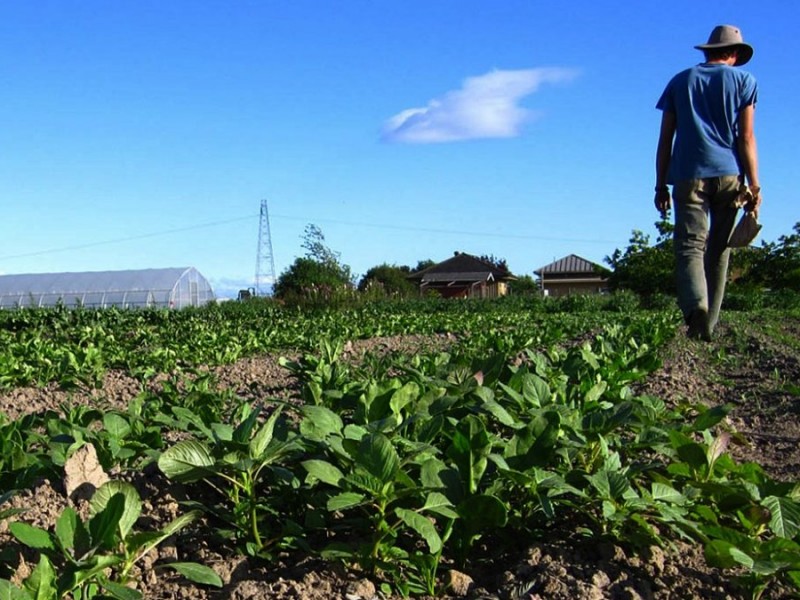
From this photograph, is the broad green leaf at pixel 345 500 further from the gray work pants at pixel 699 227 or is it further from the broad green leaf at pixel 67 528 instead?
the gray work pants at pixel 699 227

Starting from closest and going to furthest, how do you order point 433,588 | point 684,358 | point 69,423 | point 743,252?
point 433,588 < point 69,423 < point 684,358 < point 743,252

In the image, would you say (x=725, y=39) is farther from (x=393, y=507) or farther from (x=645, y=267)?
(x=645, y=267)

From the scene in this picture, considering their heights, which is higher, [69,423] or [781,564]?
[69,423]

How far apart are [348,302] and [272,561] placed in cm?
1806

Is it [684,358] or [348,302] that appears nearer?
[684,358]

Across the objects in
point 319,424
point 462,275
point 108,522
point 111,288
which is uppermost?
point 462,275

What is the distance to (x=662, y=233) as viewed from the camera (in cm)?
4375

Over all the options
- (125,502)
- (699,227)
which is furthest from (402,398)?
(699,227)

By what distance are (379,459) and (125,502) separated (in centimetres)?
52

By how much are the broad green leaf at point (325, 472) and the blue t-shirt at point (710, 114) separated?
522 centimetres

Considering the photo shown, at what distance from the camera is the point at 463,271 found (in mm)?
82062

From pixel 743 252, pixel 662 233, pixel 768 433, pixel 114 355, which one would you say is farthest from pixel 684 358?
pixel 662 233

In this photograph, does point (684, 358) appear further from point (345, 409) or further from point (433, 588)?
point (433, 588)

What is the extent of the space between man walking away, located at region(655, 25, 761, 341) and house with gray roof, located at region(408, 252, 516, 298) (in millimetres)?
66055
